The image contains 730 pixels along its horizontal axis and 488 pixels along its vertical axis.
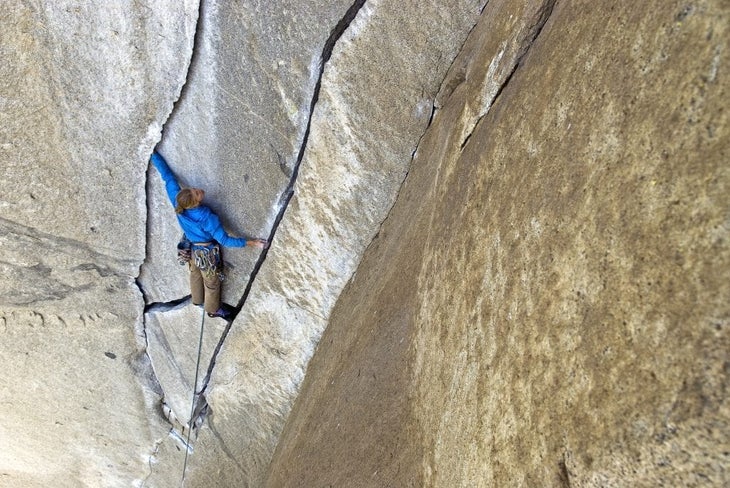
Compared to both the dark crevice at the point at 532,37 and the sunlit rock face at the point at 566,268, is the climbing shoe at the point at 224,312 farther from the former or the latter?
the dark crevice at the point at 532,37

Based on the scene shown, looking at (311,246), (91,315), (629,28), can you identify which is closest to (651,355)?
(629,28)

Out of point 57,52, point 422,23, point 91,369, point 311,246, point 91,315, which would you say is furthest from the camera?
point 91,369

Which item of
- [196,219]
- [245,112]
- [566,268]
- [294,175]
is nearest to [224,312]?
[196,219]

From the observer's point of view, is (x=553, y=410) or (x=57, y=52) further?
(x=57, y=52)

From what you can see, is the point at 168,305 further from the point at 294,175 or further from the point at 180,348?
the point at 294,175

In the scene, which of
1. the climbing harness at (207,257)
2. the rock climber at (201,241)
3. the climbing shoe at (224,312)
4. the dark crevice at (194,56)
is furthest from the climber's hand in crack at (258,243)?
the dark crevice at (194,56)

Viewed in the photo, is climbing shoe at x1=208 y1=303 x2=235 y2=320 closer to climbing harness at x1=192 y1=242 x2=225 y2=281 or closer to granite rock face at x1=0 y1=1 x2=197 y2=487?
climbing harness at x1=192 y1=242 x2=225 y2=281

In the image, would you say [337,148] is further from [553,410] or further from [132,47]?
[553,410]

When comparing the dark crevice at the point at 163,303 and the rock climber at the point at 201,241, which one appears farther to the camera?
the rock climber at the point at 201,241
